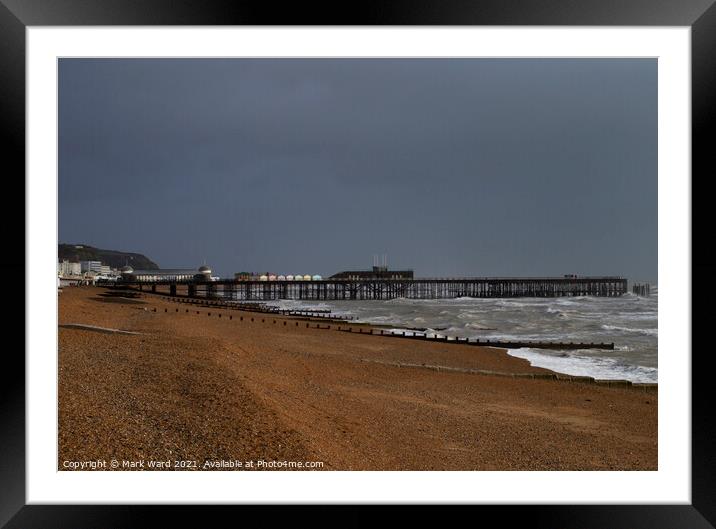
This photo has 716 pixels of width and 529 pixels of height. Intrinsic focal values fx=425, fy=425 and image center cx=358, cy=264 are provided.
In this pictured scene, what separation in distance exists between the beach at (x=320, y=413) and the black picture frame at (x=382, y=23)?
0.37 metres

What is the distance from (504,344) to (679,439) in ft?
25.6

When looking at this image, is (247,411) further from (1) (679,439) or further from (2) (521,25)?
(2) (521,25)

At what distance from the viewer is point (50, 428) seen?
264cm

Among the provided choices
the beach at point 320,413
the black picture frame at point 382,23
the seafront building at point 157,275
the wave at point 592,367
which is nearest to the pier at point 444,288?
the seafront building at point 157,275

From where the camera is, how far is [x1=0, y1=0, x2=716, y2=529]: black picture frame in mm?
2307

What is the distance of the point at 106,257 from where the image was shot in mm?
27266

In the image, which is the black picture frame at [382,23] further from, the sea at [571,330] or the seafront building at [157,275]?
the seafront building at [157,275]

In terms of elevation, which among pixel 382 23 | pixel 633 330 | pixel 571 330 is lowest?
pixel 571 330

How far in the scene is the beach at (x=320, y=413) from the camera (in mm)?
2922

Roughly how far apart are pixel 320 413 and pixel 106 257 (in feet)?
93.0

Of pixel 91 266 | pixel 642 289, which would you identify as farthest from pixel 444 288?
pixel 91 266

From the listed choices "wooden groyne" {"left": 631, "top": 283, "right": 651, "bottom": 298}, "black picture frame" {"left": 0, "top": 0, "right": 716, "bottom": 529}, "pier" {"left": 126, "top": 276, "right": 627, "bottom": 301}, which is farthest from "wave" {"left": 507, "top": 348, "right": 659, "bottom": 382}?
"pier" {"left": 126, "top": 276, "right": 627, "bottom": 301}

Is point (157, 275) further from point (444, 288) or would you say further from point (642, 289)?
point (642, 289)

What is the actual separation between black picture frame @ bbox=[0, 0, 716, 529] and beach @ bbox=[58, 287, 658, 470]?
0.37 meters
